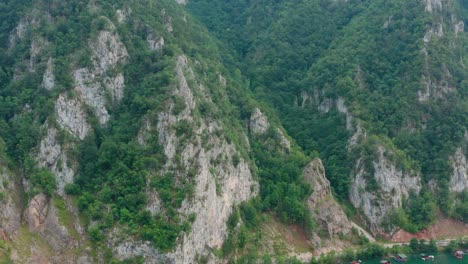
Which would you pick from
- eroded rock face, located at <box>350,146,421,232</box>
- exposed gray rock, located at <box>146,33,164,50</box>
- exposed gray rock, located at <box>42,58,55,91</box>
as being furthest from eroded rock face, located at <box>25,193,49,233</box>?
eroded rock face, located at <box>350,146,421,232</box>

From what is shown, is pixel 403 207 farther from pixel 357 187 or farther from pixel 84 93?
pixel 84 93

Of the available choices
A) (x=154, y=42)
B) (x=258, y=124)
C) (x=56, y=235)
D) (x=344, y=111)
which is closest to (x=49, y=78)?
(x=154, y=42)

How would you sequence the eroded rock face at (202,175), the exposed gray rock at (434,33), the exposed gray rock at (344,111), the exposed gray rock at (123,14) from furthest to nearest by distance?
the exposed gray rock at (434,33), the exposed gray rock at (344,111), the exposed gray rock at (123,14), the eroded rock face at (202,175)

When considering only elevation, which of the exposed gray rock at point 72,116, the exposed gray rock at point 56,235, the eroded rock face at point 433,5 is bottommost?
the exposed gray rock at point 56,235

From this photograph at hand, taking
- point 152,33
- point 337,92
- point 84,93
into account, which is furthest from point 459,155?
point 84,93

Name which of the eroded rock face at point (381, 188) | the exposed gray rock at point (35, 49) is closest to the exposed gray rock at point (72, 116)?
the exposed gray rock at point (35, 49)

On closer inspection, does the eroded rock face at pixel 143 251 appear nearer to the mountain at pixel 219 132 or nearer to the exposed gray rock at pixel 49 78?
the mountain at pixel 219 132

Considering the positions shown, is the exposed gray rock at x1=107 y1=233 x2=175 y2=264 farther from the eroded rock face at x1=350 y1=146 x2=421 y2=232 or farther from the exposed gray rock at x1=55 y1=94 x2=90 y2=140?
the eroded rock face at x1=350 y1=146 x2=421 y2=232
